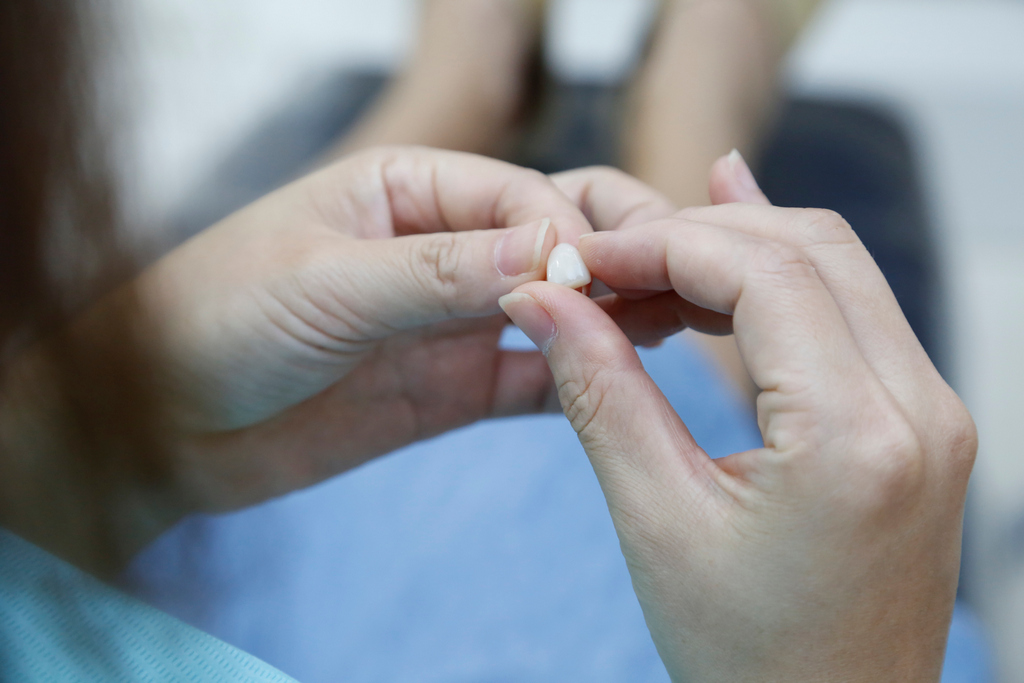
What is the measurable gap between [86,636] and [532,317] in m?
0.31

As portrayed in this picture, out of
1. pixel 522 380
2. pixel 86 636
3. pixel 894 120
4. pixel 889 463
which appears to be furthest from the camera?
pixel 894 120

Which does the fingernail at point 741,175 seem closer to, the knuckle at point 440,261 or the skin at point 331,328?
the skin at point 331,328

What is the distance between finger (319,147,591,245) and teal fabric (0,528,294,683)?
255mm

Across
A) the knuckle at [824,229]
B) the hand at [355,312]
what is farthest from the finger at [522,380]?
the knuckle at [824,229]

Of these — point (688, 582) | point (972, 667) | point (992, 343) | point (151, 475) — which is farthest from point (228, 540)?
point (992, 343)

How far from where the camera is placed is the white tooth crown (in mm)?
360

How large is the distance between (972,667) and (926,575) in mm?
335

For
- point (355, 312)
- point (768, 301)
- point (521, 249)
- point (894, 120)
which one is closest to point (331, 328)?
point (355, 312)

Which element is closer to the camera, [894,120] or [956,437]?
[956,437]

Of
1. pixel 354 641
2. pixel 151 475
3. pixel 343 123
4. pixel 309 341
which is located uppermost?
pixel 343 123

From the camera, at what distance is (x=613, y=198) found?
0.46 m

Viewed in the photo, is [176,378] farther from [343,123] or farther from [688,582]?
[343,123]

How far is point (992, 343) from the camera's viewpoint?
3.31 feet

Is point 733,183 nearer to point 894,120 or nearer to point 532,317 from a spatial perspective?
point 532,317
